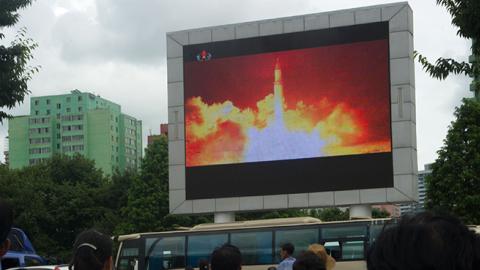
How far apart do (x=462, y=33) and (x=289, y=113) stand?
14237 millimetres

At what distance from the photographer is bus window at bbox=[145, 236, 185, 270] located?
66.5 feet

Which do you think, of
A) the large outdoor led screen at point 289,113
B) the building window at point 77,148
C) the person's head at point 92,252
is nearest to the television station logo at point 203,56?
the large outdoor led screen at point 289,113

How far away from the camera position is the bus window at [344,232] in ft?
60.2

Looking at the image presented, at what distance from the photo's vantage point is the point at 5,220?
8.29ft

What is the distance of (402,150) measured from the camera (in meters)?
22.2

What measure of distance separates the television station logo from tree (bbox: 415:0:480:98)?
48.7 feet

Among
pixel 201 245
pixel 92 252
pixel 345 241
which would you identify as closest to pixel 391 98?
pixel 345 241

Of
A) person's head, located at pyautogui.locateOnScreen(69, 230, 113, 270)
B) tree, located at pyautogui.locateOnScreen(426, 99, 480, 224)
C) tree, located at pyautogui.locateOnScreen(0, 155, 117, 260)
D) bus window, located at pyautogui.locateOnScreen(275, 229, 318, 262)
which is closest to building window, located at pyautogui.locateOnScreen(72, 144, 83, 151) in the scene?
tree, located at pyautogui.locateOnScreen(0, 155, 117, 260)

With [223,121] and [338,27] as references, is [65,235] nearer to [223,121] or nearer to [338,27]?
[223,121]

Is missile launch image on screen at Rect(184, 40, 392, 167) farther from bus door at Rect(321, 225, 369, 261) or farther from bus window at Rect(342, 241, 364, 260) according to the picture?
bus window at Rect(342, 241, 364, 260)

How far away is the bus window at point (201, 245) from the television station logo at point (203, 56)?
22.1 ft

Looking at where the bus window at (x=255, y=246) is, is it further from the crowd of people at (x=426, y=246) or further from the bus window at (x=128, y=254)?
the crowd of people at (x=426, y=246)

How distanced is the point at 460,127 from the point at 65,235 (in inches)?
959

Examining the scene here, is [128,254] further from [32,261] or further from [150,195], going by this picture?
[150,195]
